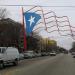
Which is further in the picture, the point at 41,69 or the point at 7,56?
the point at 7,56

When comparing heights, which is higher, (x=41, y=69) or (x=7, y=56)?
(x=7, y=56)

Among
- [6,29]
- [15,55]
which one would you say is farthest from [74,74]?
[6,29]

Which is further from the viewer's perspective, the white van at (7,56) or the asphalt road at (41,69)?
the white van at (7,56)

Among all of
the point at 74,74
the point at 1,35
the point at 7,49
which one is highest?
the point at 1,35

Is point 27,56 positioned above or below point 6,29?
below

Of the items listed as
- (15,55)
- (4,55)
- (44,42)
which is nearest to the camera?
(4,55)

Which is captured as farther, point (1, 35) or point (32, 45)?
point (32, 45)

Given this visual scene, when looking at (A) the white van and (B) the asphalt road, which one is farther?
(A) the white van

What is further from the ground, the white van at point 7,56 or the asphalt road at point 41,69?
the white van at point 7,56

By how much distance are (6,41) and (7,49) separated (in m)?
59.4

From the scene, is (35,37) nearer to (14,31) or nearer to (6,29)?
(14,31)

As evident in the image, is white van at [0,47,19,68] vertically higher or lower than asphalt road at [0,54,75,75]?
higher

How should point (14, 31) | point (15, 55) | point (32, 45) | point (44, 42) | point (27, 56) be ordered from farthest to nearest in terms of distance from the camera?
point (44, 42)
point (32, 45)
point (14, 31)
point (27, 56)
point (15, 55)

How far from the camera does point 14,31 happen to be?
106 metres
